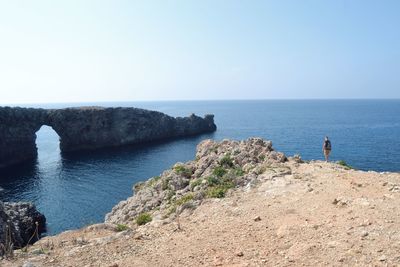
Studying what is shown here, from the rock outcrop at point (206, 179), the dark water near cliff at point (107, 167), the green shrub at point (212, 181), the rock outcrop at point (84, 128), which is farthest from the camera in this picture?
the rock outcrop at point (84, 128)

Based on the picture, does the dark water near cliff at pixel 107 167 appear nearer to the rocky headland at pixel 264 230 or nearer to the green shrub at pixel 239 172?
the green shrub at pixel 239 172

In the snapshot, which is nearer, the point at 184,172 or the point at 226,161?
the point at 226,161

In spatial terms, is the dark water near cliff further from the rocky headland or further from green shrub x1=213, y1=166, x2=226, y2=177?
the rocky headland

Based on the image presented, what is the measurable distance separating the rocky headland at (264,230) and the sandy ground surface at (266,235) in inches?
1.4

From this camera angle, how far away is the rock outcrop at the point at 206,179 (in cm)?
2535

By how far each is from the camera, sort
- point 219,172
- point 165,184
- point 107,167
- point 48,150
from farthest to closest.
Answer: point 48,150
point 107,167
point 165,184
point 219,172

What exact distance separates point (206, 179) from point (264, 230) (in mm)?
12168

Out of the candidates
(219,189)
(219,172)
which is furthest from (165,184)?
(219,189)

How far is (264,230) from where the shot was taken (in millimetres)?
16422

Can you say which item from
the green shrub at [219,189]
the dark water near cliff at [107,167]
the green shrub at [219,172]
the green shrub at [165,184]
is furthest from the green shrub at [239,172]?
the dark water near cliff at [107,167]

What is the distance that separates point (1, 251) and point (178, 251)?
756 cm

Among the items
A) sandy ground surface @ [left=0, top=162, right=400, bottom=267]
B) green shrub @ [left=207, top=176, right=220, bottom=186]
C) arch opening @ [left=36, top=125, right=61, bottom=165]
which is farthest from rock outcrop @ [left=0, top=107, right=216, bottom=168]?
sandy ground surface @ [left=0, top=162, right=400, bottom=267]

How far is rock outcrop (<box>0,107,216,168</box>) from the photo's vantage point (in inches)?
3856

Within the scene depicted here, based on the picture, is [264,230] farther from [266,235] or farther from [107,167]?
[107,167]
